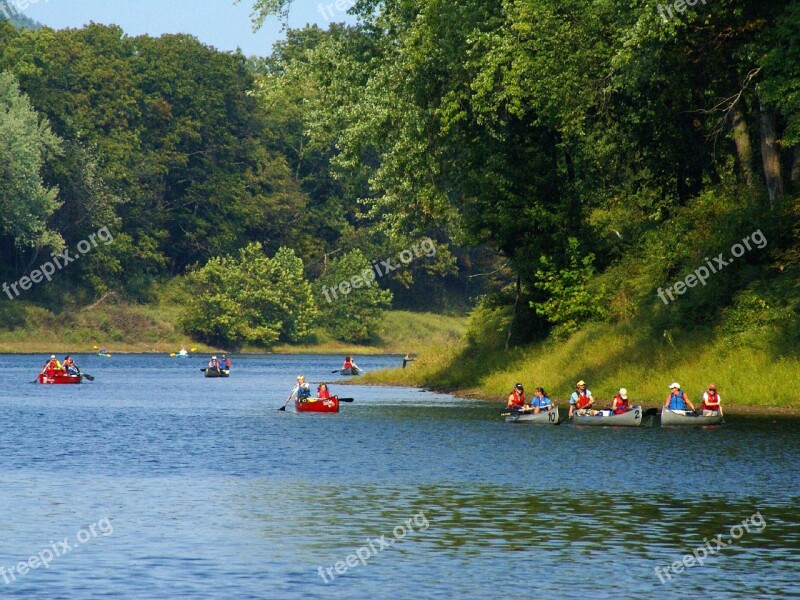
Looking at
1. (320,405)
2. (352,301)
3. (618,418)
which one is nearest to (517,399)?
(618,418)

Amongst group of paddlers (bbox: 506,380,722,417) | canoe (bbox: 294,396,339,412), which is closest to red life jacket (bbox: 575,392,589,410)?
group of paddlers (bbox: 506,380,722,417)

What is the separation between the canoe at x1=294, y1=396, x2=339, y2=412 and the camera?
62312 mm

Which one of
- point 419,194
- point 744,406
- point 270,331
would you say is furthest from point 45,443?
point 270,331

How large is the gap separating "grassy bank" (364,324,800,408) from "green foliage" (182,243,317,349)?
81593 mm

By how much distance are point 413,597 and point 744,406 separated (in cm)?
3402

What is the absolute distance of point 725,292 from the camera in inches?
2231

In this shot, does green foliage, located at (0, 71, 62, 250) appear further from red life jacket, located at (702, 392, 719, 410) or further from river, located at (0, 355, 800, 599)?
red life jacket, located at (702, 392, 719, 410)

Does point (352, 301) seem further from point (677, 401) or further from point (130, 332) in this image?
point (677, 401)

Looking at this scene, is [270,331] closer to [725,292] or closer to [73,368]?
[73,368]

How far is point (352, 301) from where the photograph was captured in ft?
533

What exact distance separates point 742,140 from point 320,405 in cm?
2031

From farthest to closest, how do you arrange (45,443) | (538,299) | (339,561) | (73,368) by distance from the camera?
1. (73,368)
2. (538,299)
3. (45,443)
4. (339,561)

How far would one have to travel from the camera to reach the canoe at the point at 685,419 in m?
49.3

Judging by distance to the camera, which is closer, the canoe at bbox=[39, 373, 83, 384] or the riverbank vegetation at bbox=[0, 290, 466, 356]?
the canoe at bbox=[39, 373, 83, 384]
